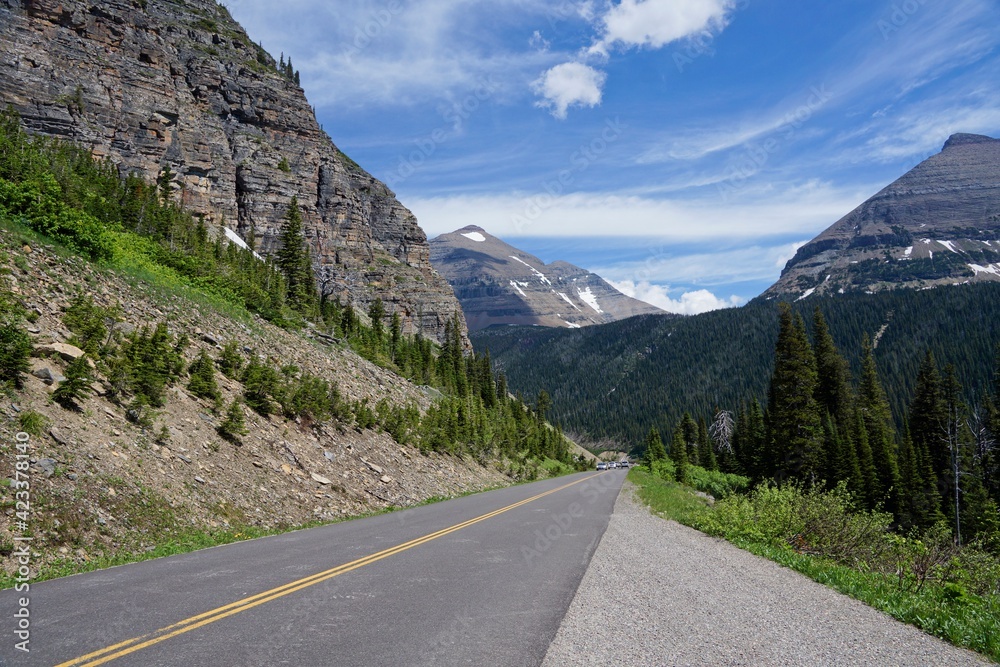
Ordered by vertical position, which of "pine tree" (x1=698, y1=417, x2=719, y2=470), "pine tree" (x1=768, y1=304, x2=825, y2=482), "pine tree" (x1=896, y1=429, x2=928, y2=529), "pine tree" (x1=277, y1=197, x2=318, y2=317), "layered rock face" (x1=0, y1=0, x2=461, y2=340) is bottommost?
"pine tree" (x1=698, y1=417, x2=719, y2=470)

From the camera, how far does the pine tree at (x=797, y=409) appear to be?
38.8 meters

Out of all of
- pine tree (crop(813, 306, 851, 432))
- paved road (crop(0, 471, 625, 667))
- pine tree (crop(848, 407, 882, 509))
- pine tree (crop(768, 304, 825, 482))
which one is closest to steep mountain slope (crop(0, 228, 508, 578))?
paved road (crop(0, 471, 625, 667))

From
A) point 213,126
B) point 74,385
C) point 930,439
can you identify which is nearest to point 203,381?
point 74,385

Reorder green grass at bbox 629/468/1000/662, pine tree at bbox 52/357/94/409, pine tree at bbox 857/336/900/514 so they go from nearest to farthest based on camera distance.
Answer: green grass at bbox 629/468/1000/662, pine tree at bbox 52/357/94/409, pine tree at bbox 857/336/900/514

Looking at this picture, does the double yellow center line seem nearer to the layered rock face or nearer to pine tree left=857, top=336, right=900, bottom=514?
pine tree left=857, top=336, right=900, bottom=514

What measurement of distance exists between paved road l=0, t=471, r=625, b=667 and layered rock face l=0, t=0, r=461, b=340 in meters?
77.8

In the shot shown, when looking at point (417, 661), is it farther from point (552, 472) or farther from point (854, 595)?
point (552, 472)

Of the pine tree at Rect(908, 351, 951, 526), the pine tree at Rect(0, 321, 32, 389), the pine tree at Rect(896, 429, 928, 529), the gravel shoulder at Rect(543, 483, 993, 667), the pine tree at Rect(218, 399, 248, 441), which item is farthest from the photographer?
the pine tree at Rect(908, 351, 951, 526)

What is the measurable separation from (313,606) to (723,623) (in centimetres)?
533

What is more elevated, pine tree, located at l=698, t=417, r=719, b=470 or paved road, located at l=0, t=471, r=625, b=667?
paved road, located at l=0, t=471, r=625, b=667

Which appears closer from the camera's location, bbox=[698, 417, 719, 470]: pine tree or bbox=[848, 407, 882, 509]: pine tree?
bbox=[848, 407, 882, 509]: pine tree

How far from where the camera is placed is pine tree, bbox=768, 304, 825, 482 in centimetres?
3881

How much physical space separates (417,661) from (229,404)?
16.8 metres

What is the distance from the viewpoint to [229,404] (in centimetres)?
1945
